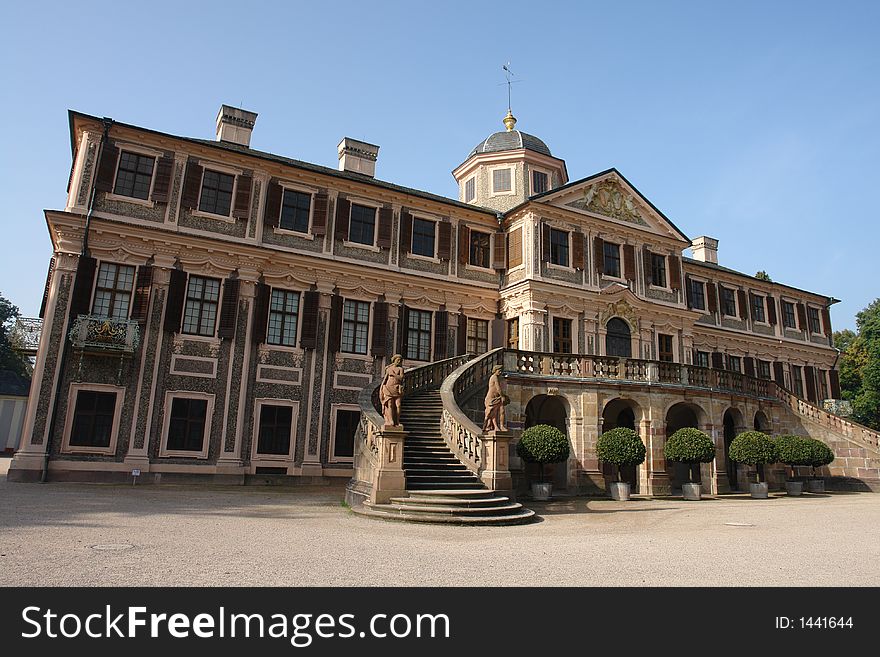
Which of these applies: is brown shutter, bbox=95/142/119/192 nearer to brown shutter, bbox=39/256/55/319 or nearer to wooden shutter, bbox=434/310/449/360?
brown shutter, bbox=39/256/55/319

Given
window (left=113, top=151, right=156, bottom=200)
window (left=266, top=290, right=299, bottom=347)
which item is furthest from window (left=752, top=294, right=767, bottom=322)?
window (left=113, top=151, right=156, bottom=200)

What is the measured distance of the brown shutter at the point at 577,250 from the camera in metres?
26.1

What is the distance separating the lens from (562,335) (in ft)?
82.6

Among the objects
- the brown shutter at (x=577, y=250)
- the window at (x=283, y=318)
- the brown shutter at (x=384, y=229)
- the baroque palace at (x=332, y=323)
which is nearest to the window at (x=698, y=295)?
the baroque palace at (x=332, y=323)

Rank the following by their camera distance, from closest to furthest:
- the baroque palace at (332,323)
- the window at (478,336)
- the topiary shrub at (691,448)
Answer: the baroque palace at (332,323) → the topiary shrub at (691,448) → the window at (478,336)

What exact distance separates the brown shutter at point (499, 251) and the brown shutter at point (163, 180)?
13.6 metres

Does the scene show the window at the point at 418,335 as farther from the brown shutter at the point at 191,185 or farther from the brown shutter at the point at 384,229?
the brown shutter at the point at 191,185

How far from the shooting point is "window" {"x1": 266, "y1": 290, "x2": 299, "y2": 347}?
21734 mm

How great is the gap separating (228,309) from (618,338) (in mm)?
16726

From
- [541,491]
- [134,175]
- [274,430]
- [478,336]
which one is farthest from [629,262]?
[134,175]

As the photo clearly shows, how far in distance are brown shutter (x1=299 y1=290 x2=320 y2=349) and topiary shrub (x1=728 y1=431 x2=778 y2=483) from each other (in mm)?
15731

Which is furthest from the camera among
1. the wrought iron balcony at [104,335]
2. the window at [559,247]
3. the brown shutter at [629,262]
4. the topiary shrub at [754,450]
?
the brown shutter at [629,262]

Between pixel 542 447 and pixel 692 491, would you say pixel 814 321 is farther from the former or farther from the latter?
pixel 542 447

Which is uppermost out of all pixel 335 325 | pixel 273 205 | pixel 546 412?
pixel 273 205
